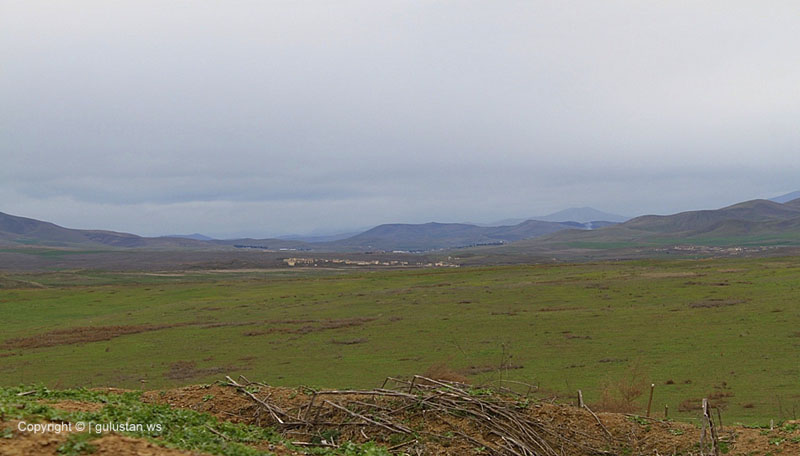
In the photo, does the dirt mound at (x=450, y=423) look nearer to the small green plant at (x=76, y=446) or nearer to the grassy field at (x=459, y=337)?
the small green plant at (x=76, y=446)

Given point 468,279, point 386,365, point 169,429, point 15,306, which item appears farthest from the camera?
point 468,279

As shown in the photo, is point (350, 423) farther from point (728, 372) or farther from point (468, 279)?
point (468, 279)

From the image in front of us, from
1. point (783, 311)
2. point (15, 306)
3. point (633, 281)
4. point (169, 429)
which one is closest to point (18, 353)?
point (15, 306)

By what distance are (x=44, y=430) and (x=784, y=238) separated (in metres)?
238

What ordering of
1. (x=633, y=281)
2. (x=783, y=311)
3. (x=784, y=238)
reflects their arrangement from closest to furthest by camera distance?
(x=783, y=311)
(x=633, y=281)
(x=784, y=238)

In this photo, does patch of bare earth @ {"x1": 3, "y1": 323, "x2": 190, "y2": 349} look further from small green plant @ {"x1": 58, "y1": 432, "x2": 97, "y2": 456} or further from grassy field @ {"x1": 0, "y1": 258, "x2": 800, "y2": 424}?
small green plant @ {"x1": 58, "y1": 432, "x2": 97, "y2": 456}

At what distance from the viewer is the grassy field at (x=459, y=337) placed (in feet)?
83.5

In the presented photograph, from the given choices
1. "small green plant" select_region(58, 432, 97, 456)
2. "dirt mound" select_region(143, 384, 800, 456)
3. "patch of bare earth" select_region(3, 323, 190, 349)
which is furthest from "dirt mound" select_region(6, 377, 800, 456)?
"patch of bare earth" select_region(3, 323, 190, 349)

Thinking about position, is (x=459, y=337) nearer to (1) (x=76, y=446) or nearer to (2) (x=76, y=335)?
(2) (x=76, y=335)

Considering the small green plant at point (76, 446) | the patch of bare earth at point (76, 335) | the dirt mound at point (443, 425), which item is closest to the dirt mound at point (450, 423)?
the dirt mound at point (443, 425)

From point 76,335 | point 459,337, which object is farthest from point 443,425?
point 76,335

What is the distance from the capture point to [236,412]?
476 inches

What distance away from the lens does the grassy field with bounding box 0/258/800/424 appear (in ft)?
83.5

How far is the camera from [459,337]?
36.6m
